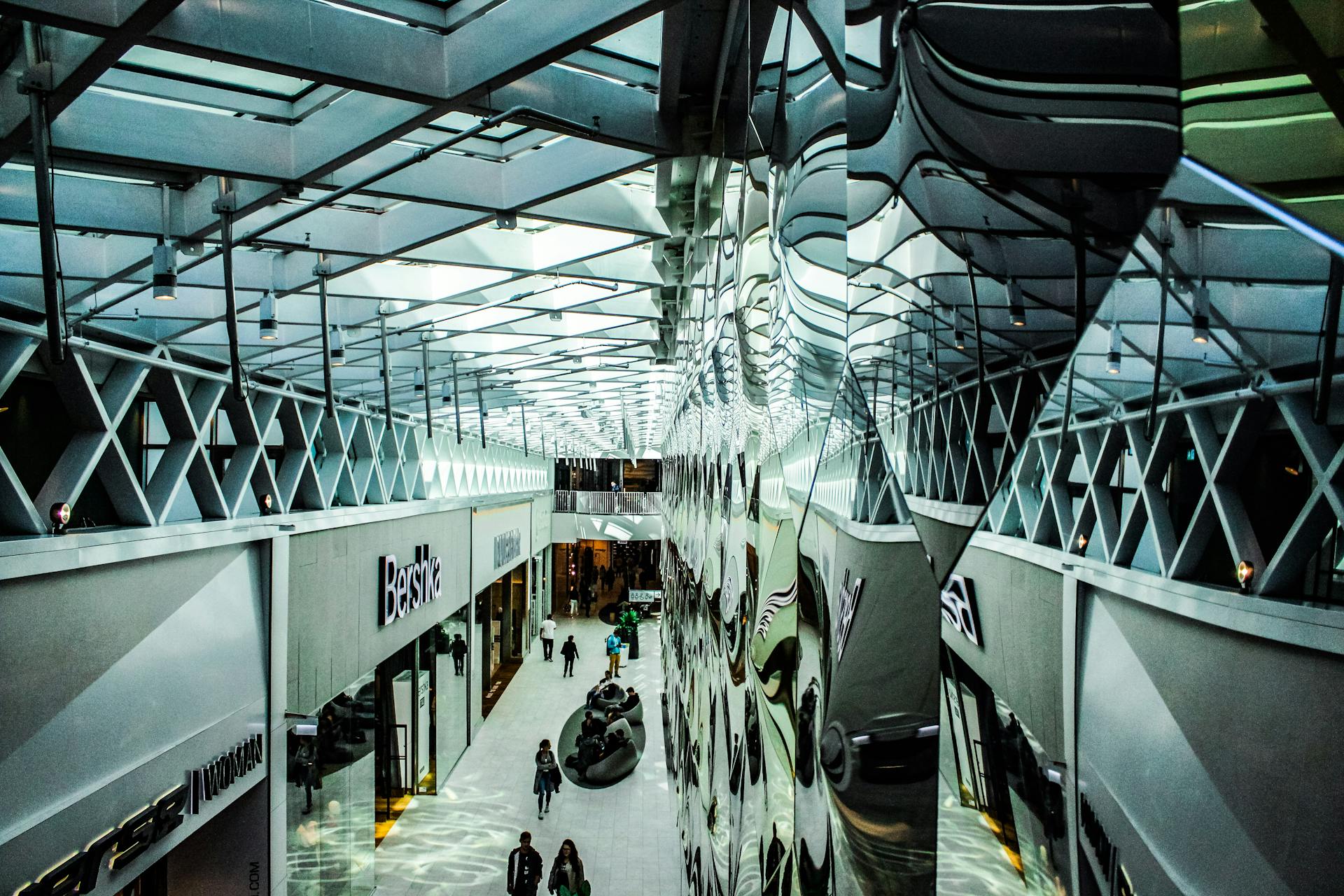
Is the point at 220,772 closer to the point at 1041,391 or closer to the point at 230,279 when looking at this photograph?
the point at 230,279

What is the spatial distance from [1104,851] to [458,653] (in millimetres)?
22760

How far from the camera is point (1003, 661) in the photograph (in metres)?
0.83

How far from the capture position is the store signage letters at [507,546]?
2717 centimetres

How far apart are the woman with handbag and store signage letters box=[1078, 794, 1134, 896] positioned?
44.3 ft

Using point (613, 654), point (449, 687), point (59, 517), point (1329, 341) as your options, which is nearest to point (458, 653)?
point (449, 687)

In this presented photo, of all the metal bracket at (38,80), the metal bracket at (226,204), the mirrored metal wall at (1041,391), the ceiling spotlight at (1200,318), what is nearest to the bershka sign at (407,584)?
the metal bracket at (226,204)

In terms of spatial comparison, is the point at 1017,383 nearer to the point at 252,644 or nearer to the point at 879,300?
the point at 879,300

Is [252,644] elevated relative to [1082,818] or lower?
lower

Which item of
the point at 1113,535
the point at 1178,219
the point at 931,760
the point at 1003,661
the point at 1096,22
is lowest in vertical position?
the point at 931,760

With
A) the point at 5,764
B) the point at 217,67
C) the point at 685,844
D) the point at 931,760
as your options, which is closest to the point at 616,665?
the point at 685,844

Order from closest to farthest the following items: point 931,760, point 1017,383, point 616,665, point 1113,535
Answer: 1. point 1113,535
2. point 1017,383
3. point 931,760
4. point 616,665

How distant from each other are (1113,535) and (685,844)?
10.8 meters

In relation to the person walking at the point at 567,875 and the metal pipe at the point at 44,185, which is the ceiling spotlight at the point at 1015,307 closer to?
the metal pipe at the point at 44,185

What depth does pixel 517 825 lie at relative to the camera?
16.9 m
